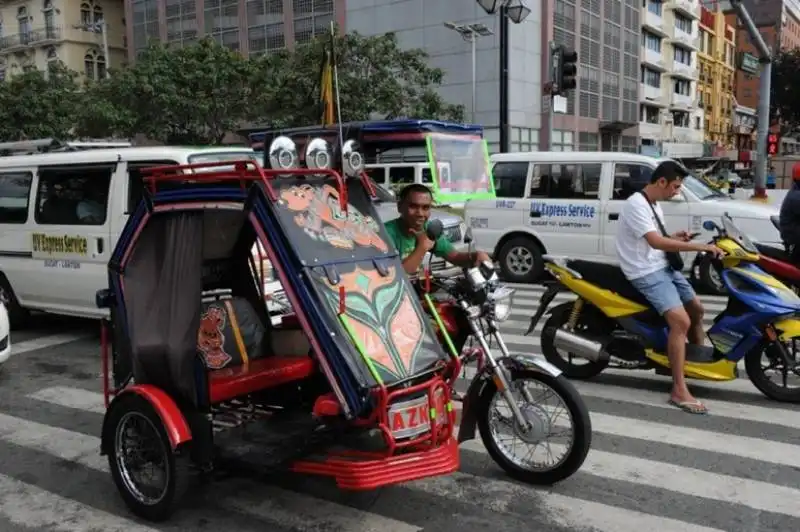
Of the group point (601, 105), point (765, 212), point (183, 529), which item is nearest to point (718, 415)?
point (183, 529)

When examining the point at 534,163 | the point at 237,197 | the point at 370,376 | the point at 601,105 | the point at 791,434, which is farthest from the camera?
the point at 601,105

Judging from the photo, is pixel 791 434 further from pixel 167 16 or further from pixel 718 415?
pixel 167 16

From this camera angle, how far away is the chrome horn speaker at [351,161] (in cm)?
394

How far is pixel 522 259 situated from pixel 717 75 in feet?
252

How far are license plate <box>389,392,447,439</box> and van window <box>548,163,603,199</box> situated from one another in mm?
7518

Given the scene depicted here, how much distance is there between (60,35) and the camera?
54.6 metres

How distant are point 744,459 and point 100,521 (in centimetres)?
368

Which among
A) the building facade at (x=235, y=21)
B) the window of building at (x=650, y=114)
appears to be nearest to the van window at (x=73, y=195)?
the building facade at (x=235, y=21)

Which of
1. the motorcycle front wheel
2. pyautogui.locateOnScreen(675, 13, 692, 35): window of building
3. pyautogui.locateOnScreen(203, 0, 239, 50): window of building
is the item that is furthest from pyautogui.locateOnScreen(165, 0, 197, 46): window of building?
the motorcycle front wheel

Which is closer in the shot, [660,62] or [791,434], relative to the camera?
[791,434]

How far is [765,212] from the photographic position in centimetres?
961

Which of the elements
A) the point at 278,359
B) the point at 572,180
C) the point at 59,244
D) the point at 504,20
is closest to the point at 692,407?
the point at 278,359

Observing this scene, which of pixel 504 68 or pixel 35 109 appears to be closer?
pixel 504 68

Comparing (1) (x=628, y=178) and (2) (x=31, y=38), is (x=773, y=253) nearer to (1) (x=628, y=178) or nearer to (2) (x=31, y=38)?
(1) (x=628, y=178)
